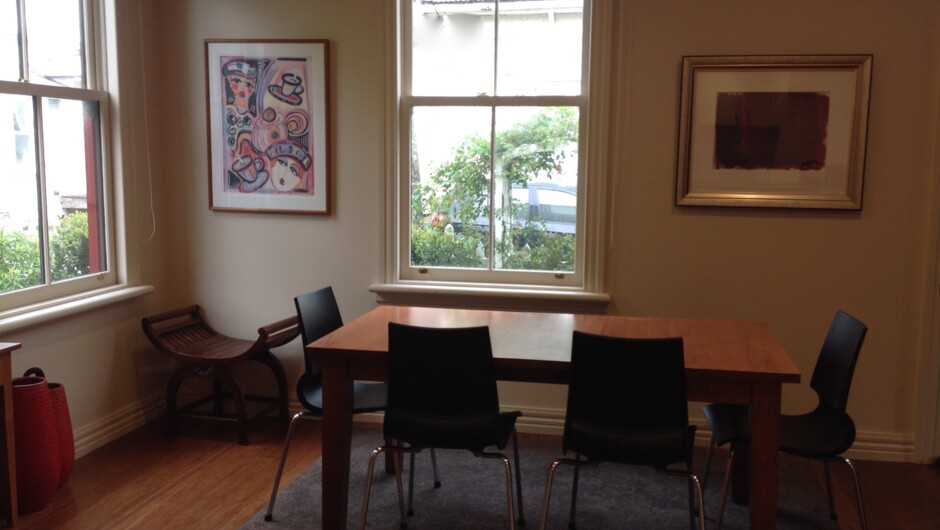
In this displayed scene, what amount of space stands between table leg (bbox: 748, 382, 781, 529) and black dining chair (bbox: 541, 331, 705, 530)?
0.64ft

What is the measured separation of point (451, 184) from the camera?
4254mm

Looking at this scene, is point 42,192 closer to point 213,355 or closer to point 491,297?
point 213,355

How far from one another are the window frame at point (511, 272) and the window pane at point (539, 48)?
58 millimetres

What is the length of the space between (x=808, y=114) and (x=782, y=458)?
63.1 inches

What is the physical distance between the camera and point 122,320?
13.4ft

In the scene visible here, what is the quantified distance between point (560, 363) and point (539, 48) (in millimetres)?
2035

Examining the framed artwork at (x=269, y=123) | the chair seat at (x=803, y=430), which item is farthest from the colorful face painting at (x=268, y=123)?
the chair seat at (x=803, y=430)

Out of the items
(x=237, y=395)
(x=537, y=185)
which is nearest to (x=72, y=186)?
(x=237, y=395)

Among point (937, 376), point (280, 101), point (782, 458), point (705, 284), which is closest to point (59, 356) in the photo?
point (280, 101)

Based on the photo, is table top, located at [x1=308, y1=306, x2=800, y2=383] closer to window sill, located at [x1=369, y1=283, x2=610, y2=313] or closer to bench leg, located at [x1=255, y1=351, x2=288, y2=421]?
window sill, located at [x1=369, y1=283, x2=610, y2=313]

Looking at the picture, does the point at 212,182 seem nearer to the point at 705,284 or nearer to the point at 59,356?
the point at 59,356

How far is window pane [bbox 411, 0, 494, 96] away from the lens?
4168 millimetres

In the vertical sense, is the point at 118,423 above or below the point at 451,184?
below

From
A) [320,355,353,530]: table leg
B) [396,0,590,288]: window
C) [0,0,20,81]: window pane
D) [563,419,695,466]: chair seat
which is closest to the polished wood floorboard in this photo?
[320,355,353,530]: table leg
